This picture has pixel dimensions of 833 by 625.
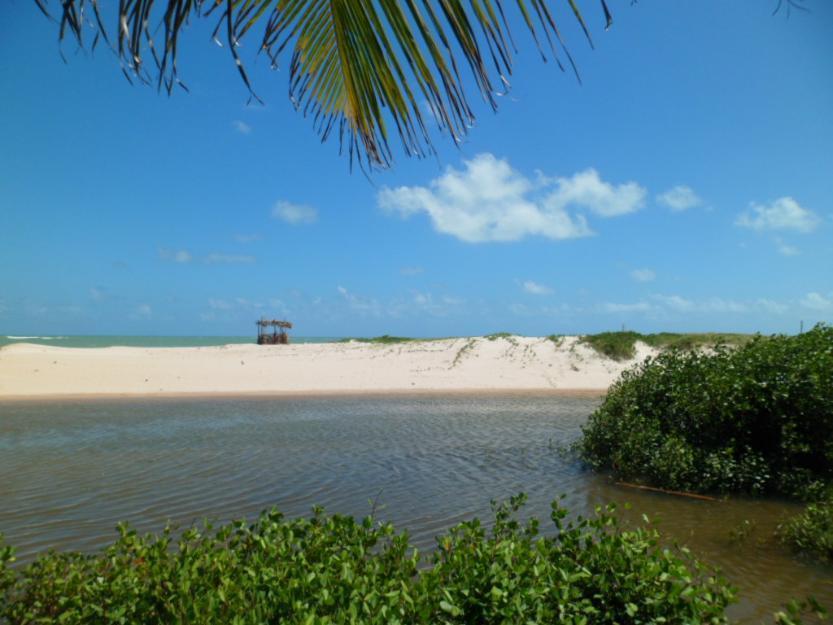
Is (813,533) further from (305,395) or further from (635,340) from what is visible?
(635,340)

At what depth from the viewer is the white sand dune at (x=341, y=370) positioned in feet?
73.9

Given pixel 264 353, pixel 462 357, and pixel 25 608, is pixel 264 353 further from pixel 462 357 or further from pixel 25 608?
pixel 25 608

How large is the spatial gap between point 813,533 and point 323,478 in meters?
6.52

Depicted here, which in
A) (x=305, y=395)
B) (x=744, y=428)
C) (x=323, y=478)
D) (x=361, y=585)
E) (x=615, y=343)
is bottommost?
(x=323, y=478)

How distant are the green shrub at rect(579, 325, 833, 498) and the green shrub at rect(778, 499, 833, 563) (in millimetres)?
1518

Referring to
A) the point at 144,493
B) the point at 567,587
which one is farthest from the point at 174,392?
the point at 567,587

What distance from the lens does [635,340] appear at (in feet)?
91.6

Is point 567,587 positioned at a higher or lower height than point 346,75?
lower

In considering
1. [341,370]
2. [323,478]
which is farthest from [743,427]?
[341,370]

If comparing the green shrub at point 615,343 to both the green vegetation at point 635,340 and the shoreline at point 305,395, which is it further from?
→ the shoreline at point 305,395

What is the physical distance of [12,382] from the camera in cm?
2192

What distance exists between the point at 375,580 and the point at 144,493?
246 inches

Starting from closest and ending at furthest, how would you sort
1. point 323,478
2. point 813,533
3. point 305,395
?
point 813,533 → point 323,478 → point 305,395

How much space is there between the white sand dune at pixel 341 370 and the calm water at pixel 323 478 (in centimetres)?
680
